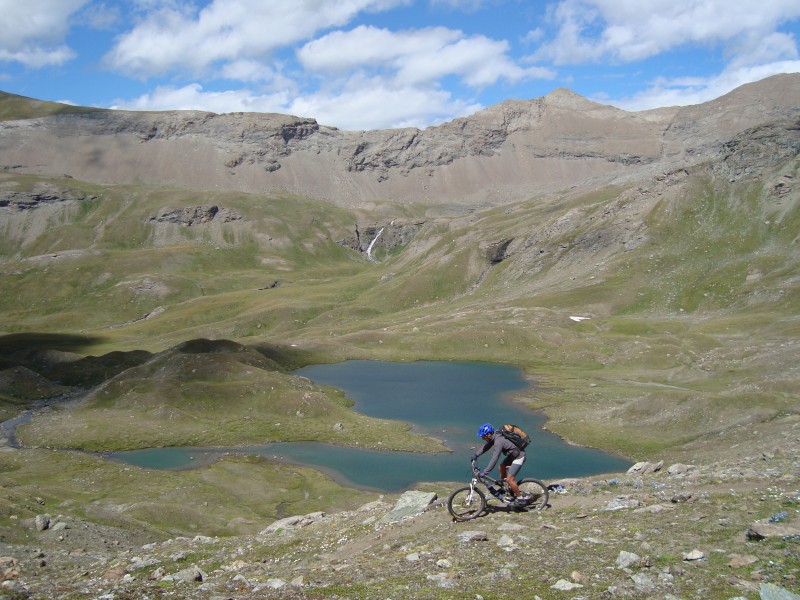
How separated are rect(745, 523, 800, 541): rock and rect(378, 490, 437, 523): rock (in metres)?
13.9

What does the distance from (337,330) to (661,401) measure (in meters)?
111

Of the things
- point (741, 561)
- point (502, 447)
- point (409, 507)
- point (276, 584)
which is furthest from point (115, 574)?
point (741, 561)

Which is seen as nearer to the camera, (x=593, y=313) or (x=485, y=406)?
(x=485, y=406)

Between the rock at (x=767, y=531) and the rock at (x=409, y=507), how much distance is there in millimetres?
13902

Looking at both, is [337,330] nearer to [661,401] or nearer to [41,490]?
[661,401]

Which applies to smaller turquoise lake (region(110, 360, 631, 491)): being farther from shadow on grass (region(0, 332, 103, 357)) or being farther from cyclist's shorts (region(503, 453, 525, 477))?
shadow on grass (region(0, 332, 103, 357))

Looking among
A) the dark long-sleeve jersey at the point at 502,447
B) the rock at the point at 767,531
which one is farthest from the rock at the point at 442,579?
the rock at the point at 767,531

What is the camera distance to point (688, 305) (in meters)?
157

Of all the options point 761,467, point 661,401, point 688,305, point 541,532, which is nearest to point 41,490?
point 541,532

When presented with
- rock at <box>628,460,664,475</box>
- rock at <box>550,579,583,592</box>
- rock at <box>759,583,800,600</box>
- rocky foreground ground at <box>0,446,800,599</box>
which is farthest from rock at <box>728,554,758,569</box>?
rock at <box>628,460,664,475</box>

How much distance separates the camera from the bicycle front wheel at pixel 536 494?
27.1 m

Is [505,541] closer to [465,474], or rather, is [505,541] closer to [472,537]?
[472,537]

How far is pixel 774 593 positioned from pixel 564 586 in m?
5.26

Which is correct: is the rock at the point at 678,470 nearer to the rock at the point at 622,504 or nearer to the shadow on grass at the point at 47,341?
the rock at the point at 622,504
